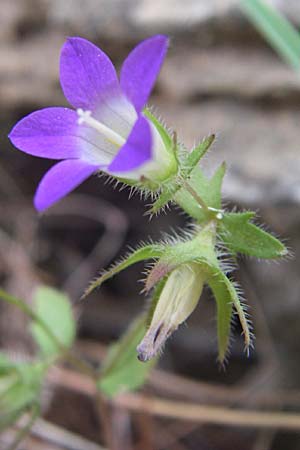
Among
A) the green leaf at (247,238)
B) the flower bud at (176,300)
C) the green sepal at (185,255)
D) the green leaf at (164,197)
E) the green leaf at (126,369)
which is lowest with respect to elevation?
the green leaf at (126,369)

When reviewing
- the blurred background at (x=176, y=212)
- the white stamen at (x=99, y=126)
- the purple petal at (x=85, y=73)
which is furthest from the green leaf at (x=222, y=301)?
the blurred background at (x=176, y=212)

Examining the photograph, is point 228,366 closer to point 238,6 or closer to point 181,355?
point 181,355

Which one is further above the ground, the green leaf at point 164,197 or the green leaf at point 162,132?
the green leaf at point 162,132

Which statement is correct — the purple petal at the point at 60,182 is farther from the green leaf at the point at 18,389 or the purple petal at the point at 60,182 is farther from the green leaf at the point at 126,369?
the green leaf at the point at 18,389

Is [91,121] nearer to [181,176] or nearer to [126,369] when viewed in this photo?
[181,176]

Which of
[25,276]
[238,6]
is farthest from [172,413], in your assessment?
[238,6]

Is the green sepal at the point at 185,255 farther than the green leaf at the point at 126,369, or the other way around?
the green leaf at the point at 126,369

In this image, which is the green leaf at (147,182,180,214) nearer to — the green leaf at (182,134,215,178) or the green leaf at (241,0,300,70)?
the green leaf at (182,134,215,178)
